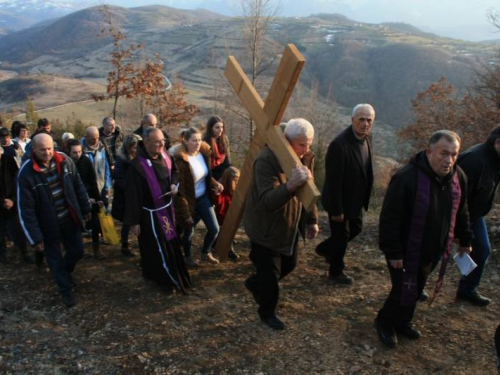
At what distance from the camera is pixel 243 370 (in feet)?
11.6

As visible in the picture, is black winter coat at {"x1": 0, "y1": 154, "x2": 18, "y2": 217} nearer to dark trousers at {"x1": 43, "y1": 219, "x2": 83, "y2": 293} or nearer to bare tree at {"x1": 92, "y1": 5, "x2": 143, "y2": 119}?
dark trousers at {"x1": 43, "y1": 219, "x2": 83, "y2": 293}

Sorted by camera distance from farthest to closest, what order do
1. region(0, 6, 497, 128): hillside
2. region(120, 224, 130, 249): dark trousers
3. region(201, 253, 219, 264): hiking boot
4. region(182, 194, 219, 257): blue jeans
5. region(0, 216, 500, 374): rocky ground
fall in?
1. region(0, 6, 497, 128): hillside
2. region(120, 224, 130, 249): dark trousers
3. region(201, 253, 219, 264): hiking boot
4. region(182, 194, 219, 257): blue jeans
5. region(0, 216, 500, 374): rocky ground

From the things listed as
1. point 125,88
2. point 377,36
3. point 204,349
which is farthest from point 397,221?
point 377,36

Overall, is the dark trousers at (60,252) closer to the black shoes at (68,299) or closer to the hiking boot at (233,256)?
the black shoes at (68,299)

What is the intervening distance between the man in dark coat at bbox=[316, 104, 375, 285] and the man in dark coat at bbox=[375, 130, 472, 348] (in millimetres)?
993

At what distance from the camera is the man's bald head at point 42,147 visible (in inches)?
163

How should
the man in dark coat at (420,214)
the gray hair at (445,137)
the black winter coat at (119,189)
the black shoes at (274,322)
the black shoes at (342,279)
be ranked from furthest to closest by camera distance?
1. the black winter coat at (119,189)
2. the black shoes at (342,279)
3. the black shoes at (274,322)
4. the man in dark coat at (420,214)
5. the gray hair at (445,137)

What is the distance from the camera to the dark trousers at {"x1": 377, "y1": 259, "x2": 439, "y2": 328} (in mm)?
3650

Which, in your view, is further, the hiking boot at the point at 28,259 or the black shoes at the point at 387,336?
the hiking boot at the point at 28,259

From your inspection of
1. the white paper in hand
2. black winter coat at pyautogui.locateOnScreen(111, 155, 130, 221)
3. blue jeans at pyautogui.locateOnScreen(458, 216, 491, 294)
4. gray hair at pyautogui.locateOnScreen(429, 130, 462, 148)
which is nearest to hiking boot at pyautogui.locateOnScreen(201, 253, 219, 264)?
black winter coat at pyautogui.locateOnScreen(111, 155, 130, 221)

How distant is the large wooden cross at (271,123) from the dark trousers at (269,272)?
0.77 meters

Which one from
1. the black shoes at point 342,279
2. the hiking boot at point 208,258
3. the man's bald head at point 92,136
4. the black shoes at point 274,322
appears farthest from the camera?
the man's bald head at point 92,136

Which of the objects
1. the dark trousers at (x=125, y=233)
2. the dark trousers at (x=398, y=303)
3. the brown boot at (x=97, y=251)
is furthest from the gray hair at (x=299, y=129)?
the brown boot at (x=97, y=251)

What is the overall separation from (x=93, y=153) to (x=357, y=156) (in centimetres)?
365
